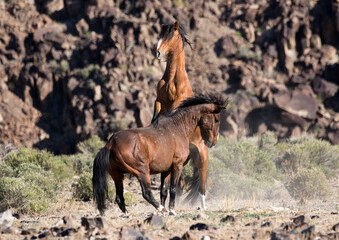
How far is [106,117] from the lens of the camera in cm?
3048

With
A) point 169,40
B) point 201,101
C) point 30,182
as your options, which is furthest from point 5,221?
point 169,40

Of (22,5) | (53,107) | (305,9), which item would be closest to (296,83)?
(305,9)

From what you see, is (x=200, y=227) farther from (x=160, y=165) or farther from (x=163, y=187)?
(x=163, y=187)

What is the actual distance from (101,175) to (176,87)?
11.8ft

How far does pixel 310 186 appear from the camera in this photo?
558 inches

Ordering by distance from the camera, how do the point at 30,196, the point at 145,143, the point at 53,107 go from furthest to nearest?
the point at 53,107 → the point at 30,196 → the point at 145,143

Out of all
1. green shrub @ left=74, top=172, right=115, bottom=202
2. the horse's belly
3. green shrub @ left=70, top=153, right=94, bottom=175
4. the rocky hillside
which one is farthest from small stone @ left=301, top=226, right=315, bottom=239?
the rocky hillside

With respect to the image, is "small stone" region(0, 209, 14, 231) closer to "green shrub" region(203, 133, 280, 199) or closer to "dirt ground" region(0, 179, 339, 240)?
"dirt ground" region(0, 179, 339, 240)

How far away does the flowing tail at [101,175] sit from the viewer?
26.7ft

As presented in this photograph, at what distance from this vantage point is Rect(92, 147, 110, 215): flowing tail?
814 centimetres

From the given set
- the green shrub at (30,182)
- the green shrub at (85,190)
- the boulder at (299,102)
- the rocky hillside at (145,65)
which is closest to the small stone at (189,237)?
the green shrub at (30,182)

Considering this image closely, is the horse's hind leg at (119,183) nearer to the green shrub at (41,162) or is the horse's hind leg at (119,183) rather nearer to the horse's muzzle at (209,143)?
the horse's muzzle at (209,143)

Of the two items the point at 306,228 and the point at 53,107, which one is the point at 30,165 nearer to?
the point at 306,228

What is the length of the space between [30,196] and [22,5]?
30547 mm
